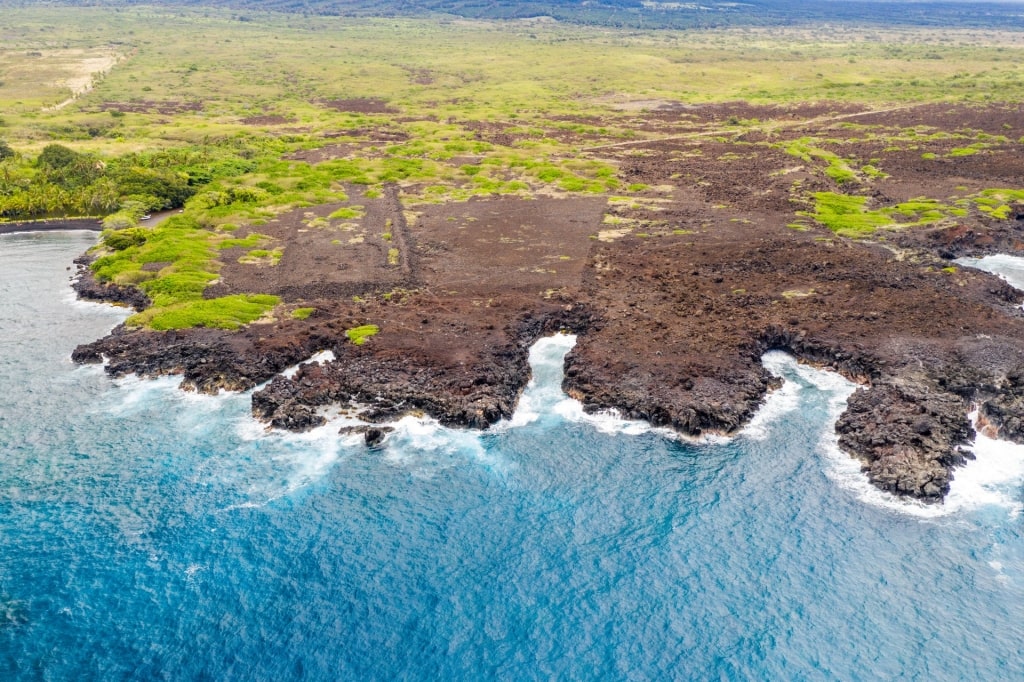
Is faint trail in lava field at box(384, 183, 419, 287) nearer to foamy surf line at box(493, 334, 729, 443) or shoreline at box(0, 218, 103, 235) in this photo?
foamy surf line at box(493, 334, 729, 443)

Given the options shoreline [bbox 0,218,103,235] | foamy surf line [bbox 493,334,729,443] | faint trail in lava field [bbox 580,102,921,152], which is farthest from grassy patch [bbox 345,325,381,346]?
faint trail in lava field [bbox 580,102,921,152]

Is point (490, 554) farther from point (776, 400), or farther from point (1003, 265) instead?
point (1003, 265)

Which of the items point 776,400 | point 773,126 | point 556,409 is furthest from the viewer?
point 773,126

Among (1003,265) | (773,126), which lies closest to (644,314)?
(1003,265)

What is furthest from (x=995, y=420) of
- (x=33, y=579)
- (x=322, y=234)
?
(x=322, y=234)

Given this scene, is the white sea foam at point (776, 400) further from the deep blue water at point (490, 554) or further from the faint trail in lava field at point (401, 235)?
the faint trail in lava field at point (401, 235)

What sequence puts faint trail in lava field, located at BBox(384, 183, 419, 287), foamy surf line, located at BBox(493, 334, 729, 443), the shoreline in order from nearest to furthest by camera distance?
foamy surf line, located at BBox(493, 334, 729, 443) < faint trail in lava field, located at BBox(384, 183, 419, 287) < the shoreline
